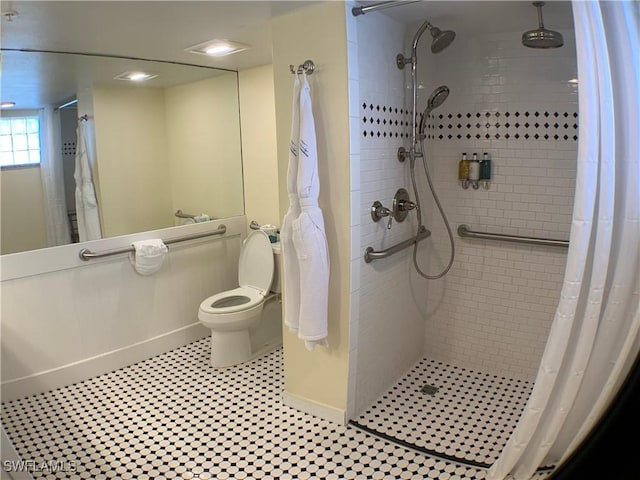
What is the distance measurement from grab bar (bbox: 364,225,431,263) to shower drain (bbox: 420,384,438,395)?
904 mm

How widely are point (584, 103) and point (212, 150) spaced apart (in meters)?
2.75

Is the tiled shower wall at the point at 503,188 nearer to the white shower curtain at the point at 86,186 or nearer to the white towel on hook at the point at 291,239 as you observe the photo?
the white towel on hook at the point at 291,239

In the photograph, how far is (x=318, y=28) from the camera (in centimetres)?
220

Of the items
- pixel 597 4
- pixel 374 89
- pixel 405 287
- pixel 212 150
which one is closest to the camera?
pixel 597 4

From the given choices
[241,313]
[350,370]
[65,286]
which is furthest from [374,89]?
[65,286]

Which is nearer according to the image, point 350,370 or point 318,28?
point 318,28

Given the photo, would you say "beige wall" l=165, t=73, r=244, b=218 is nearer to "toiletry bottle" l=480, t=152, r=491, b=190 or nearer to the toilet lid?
the toilet lid

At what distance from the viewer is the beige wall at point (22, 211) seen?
276 cm

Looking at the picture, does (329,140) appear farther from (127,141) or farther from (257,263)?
(127,141)

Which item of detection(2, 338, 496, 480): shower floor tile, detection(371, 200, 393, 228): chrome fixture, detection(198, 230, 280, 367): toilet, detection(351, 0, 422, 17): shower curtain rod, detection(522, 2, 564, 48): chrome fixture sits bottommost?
detection(2, 338, 496, 480): shower floor tile

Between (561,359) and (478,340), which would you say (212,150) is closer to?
(478,340)

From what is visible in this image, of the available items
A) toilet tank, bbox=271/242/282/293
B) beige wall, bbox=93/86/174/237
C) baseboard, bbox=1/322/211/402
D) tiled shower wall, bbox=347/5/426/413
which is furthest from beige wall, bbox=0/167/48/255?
tiled shower wall, bbox=347/5/426/413

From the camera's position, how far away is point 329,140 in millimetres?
2277

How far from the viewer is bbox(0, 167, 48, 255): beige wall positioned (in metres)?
2.76
